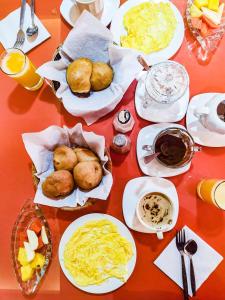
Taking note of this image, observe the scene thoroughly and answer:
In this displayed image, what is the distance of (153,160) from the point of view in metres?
1.31

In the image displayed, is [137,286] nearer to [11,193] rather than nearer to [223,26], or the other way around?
[11,193]

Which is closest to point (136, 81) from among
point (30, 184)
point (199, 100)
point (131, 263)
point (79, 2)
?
point (199, 100)

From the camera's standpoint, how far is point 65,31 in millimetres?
1446

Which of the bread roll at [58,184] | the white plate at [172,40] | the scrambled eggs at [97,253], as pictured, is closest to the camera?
the bread roll at [58,184]

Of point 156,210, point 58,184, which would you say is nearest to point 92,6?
point 58,184

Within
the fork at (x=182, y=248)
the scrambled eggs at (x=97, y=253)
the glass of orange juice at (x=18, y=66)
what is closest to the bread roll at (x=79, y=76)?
the glass of orange juice at (x=18, y=66)

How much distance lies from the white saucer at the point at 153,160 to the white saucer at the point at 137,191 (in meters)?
0.03

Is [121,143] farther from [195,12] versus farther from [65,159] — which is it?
[195,12]

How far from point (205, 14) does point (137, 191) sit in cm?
74

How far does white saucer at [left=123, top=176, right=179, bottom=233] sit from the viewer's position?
4.26ft

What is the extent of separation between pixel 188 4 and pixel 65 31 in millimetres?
508

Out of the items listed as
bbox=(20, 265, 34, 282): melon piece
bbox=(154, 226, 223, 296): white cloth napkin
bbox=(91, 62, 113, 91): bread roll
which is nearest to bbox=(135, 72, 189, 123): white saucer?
bbox=(91, 62, 113, 91): bread roll

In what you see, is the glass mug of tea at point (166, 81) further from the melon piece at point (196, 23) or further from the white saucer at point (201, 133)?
the melon piece at point (196, 23)

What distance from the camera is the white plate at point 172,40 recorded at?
54.1 inches
